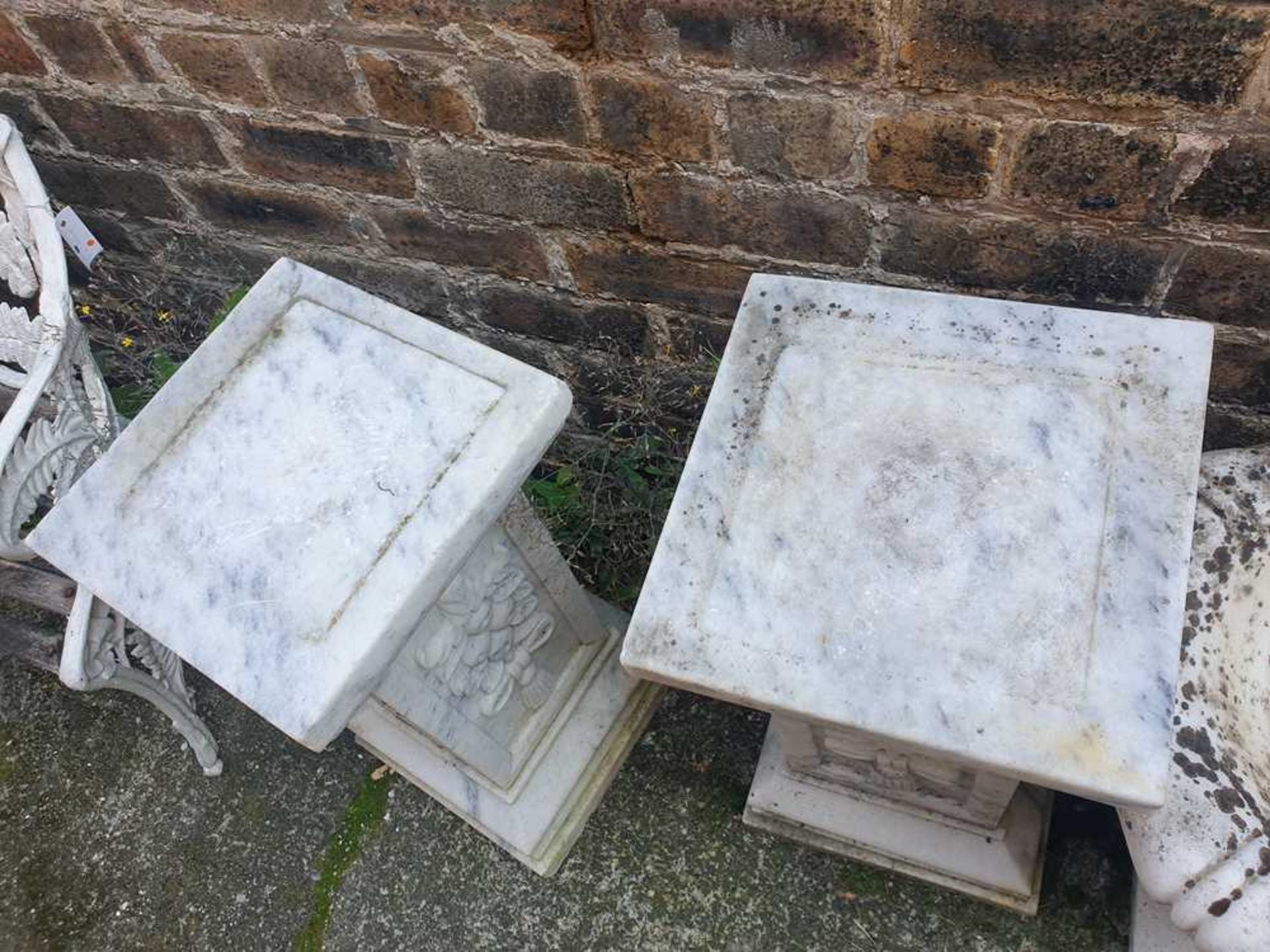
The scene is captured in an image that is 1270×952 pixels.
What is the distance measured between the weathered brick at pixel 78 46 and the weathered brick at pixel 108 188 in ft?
0.80

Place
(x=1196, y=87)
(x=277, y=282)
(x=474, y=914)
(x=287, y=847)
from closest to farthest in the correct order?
1. (x=1196, y=87)
2. (x=277, y=282)
3. (x=474, y=914)
4. (x=287, y=847)

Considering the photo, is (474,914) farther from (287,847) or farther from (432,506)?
(432,506)

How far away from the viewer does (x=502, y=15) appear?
4.85 feet

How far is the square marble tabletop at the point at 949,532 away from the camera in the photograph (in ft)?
3.42

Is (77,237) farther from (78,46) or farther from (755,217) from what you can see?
(755,217)

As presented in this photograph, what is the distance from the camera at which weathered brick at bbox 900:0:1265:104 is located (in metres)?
1.17

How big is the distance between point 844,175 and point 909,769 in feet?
3.11

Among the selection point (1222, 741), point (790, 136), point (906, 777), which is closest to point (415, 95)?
point (790, 136)

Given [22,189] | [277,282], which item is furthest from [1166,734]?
[22,189]

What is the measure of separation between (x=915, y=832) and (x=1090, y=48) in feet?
4.22

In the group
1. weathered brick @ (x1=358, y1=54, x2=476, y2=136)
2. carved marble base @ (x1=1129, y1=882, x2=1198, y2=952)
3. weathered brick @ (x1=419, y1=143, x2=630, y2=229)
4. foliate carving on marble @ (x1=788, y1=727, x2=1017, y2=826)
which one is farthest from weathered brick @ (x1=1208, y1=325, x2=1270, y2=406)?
weathered brick @ (x1=358, y1=54, x2=476, y2=136)

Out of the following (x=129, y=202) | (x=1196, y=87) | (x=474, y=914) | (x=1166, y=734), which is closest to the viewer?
(x=1166, y=734)

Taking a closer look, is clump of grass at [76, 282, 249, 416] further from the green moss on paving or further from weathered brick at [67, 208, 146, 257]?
the green moss on paving

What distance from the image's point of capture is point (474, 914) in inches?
74.1
